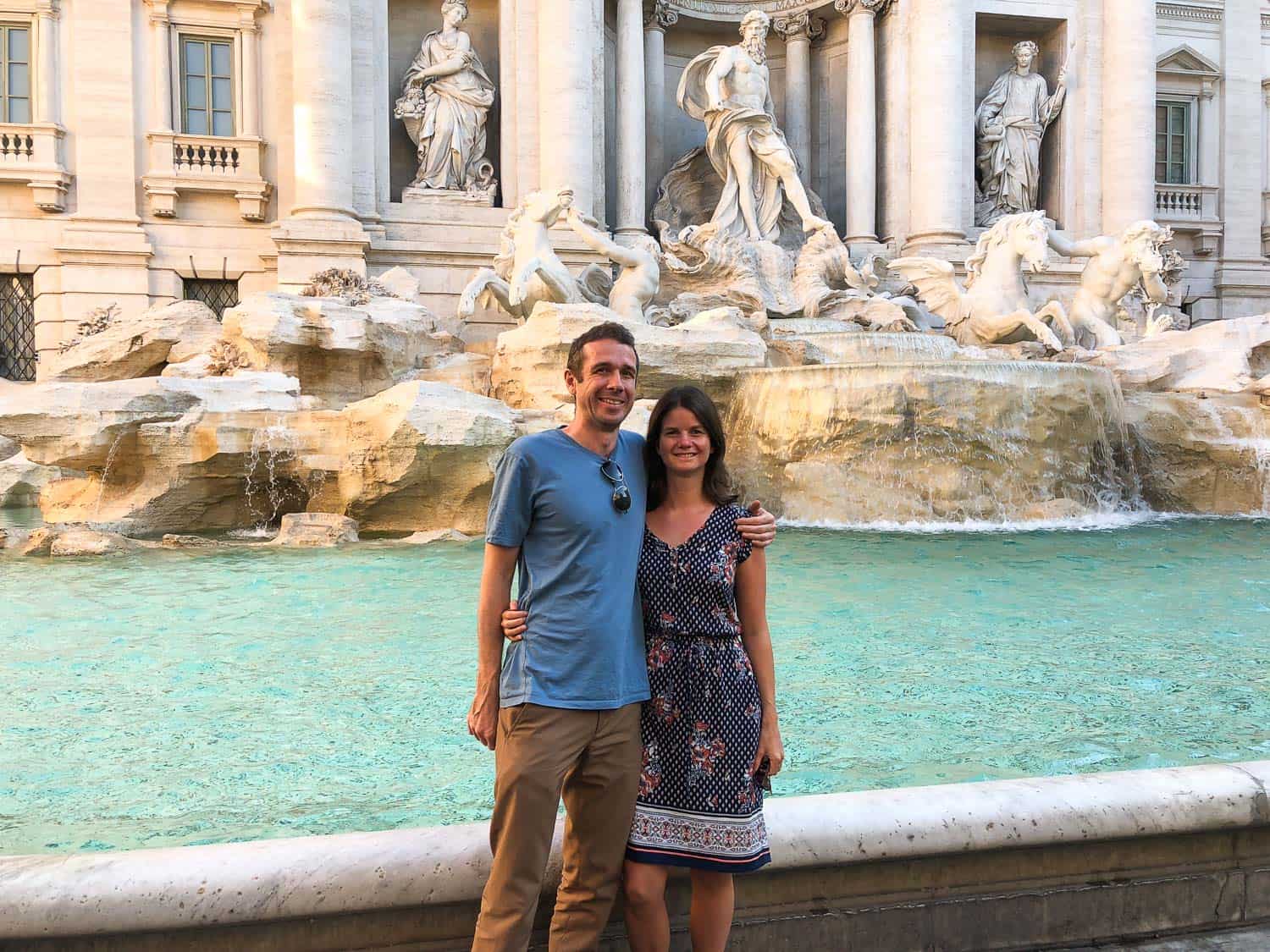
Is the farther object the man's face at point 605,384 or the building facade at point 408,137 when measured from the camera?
the building facade at point 408,137

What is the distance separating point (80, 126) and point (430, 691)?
1340cm

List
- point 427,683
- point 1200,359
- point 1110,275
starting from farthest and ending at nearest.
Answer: point 1110,275
point 1200,359
point 427,683

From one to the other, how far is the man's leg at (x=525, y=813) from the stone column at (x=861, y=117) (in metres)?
15.6

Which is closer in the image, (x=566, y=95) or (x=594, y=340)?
(x=594, y=340)

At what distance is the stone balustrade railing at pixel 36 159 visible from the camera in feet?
45.2

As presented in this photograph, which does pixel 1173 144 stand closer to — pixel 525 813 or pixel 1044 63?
pixel 1044 63

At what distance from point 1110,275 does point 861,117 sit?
5698 mm

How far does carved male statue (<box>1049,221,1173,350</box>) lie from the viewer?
38.2 ft

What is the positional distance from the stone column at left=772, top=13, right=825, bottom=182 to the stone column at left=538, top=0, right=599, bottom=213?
4264 millimetres

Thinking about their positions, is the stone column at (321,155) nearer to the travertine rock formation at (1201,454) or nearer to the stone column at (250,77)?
the stone column at (250,77)

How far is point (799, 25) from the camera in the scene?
17.2 metres

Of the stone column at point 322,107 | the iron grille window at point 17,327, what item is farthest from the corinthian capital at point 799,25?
the iron grille window at point 17,327

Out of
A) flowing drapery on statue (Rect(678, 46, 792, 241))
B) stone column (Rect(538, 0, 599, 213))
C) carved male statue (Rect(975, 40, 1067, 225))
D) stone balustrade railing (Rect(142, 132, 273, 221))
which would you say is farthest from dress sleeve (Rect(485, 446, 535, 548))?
carved male statue (Rect(975, 40, 1067, 225))

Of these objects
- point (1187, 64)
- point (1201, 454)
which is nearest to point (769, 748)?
point (1201, 454)
